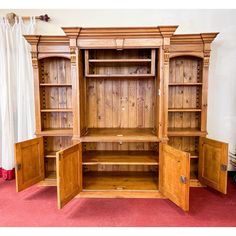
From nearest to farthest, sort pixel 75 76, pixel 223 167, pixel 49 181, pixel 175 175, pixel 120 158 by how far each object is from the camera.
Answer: pixel 175 175 < pixel 223 167 < pixel 75 76 < pixel 120 158 < pixel 49 181

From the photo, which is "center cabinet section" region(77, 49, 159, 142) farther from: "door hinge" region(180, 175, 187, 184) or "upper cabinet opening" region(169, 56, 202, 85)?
"door hinge" region(180, 175, 187, 184)

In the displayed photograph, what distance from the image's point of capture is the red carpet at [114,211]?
193 cm

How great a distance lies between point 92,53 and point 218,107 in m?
2.05

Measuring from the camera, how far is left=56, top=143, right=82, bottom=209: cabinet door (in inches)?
77.0

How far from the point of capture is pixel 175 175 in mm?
2090

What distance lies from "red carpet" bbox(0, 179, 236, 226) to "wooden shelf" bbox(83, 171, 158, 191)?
209mm

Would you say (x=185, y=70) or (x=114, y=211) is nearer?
(x=114, y=211)

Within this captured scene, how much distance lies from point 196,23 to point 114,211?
2.78 metres

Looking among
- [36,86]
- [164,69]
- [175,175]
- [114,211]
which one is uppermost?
[164,69]

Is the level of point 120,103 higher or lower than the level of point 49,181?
higher

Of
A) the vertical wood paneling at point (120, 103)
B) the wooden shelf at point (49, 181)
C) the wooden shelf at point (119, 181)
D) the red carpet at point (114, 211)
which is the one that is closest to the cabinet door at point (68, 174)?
the red carpet at point (114, 211)

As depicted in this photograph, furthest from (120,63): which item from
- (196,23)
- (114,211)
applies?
(114,211)

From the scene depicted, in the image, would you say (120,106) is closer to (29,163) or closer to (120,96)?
(120,96)

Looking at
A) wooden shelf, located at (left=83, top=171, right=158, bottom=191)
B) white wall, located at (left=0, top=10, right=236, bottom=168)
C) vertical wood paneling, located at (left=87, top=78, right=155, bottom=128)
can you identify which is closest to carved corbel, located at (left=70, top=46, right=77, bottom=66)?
vertical wood paneling, located at (left=87, top=78, right=155, bottom=128)
